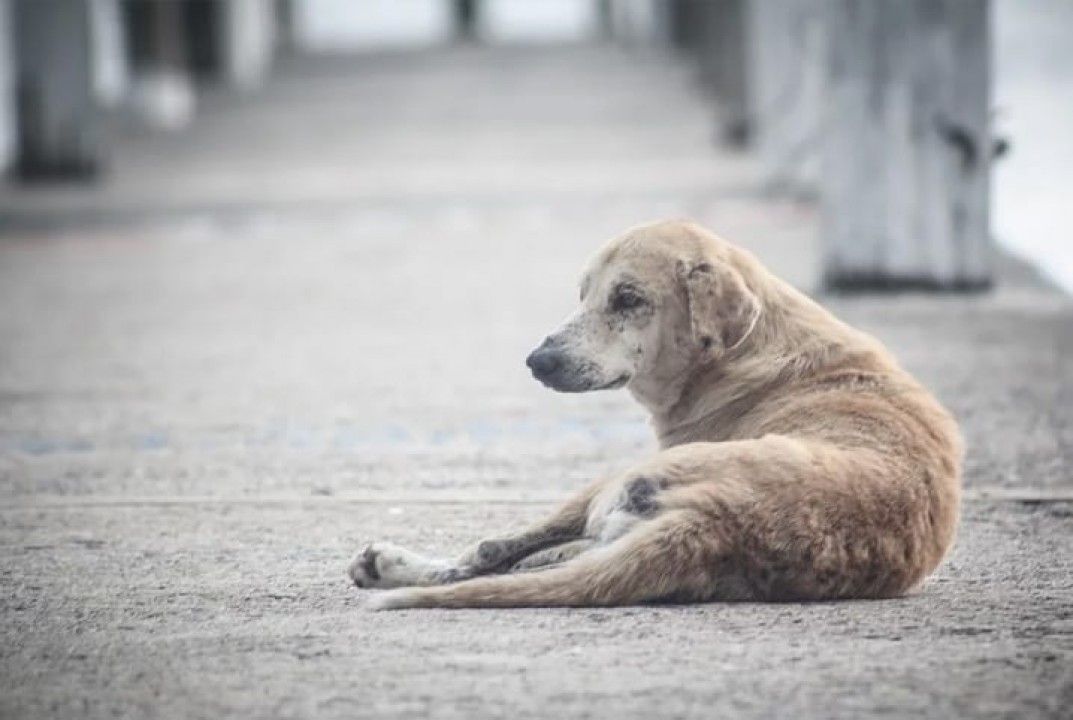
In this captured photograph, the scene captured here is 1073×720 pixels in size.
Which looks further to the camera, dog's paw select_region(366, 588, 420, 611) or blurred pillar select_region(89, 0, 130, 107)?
blurred pillar select_region(89, 0, 130, 107)

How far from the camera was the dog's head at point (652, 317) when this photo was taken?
6.04 metres

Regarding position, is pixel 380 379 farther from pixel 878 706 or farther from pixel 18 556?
pixel 878 706

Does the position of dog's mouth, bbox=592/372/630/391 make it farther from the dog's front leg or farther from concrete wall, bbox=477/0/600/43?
concrete wall, bbox=477/0/600/43

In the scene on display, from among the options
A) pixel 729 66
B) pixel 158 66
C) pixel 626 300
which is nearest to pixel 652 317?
pixel 626 300

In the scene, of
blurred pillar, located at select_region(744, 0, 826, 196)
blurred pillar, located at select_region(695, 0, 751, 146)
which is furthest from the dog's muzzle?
blurred pillar, located at select_region(695, 0, 751, 146)

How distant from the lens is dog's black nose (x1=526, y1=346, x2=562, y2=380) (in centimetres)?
605

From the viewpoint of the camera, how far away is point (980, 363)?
1077 cm

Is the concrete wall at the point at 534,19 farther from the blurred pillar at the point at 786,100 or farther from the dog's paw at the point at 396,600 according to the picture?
the dog's paw at the point at 396,600

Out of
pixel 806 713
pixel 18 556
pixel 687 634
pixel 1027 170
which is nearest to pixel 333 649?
pixel 687 634

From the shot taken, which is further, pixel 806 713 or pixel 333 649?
pixel 333 649

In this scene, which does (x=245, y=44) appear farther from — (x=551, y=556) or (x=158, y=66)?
(x=551, y=556)

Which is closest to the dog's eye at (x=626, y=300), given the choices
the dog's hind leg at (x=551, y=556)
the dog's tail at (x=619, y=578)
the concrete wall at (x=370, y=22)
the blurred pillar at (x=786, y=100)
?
the dog's hind leg at (x=551, y=556)

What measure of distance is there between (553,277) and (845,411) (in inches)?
379

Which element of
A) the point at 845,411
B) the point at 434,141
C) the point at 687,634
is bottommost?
the point at 434,141
